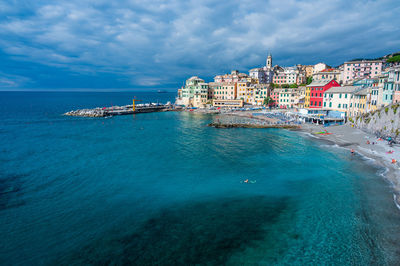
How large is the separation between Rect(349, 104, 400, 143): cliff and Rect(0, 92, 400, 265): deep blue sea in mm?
12208

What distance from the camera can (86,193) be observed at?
25500 millimetres

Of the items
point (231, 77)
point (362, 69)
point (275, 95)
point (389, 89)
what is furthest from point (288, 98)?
point (389, 89)

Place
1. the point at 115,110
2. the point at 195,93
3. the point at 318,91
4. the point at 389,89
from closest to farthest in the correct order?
1. the point at 389,89
2. the point at 318,91
3. the point at 115,110
4. the point at 195,93

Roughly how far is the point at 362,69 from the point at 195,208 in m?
103

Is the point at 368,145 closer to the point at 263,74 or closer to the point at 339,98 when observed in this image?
the point at 339,98

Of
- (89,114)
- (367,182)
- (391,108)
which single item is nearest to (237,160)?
(367,182)

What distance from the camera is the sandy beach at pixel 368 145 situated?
28.9 meters

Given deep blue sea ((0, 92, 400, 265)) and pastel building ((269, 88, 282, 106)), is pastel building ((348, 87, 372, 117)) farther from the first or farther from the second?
pastel building ((269, 88, 282, 106))

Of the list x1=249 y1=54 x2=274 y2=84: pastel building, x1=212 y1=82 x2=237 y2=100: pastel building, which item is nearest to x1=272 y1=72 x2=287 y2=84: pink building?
x1=249 y1=54 x2=274 y2=84: pastel building

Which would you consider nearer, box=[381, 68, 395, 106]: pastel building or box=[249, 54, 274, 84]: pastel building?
box=[381, 68, 395, 106]: pastel building

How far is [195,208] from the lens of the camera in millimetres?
22406

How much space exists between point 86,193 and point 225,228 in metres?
16.5

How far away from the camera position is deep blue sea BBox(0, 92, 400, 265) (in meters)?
16.5

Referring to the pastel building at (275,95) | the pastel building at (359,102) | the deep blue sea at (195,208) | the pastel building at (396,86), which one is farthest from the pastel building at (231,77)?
the deep blue sea at (195,208)
